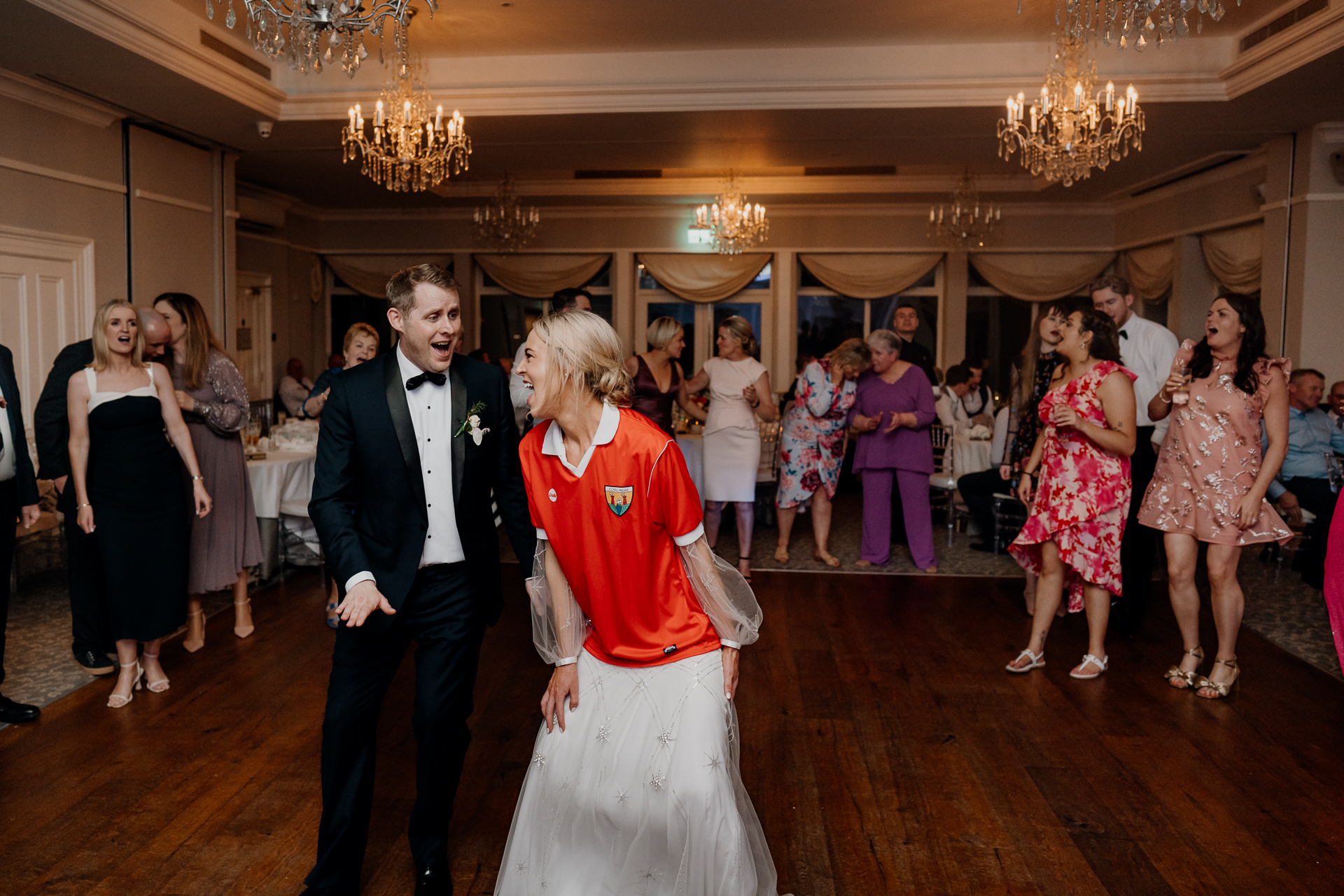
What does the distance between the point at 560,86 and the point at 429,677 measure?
5453mm

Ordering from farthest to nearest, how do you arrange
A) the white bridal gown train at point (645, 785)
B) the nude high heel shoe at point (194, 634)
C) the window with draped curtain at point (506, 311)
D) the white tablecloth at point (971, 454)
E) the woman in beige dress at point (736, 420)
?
the window with draped curtain at point (506, 311)
the white tablecloth at point (971, 454)
the woman in beige dress at point (736, 420)
the nude high heel shoe at point (194, 634)
the white bridal gown train at point (645, 785)

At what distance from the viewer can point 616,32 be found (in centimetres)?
634

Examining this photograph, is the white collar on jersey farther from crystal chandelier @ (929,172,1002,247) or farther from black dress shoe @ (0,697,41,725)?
crystal chandelier @ (929,172,1002,247)

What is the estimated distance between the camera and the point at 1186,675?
13.4 feet

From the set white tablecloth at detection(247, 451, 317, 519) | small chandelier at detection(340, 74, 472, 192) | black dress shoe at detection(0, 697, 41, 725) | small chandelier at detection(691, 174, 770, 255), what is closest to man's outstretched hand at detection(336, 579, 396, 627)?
black dress shoe at detection(0, 697, 41, 725)

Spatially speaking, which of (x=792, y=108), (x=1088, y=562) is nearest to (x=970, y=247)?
(x=792, y=108)

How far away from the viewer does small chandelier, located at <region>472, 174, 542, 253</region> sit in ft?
32.4

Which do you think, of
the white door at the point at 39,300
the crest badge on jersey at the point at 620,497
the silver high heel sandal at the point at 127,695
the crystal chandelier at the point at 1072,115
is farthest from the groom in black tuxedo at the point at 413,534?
the white door at the point at 39,300

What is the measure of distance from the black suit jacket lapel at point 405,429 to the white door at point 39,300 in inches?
204

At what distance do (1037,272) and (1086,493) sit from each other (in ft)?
27.8

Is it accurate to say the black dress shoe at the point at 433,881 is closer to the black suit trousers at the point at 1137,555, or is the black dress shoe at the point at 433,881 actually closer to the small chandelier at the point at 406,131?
the black suit trousers at the point at 1137,555

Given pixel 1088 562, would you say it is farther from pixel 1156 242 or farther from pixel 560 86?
pixel 1156 242

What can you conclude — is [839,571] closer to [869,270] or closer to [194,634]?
[194,634]

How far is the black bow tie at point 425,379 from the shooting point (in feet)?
7.53
